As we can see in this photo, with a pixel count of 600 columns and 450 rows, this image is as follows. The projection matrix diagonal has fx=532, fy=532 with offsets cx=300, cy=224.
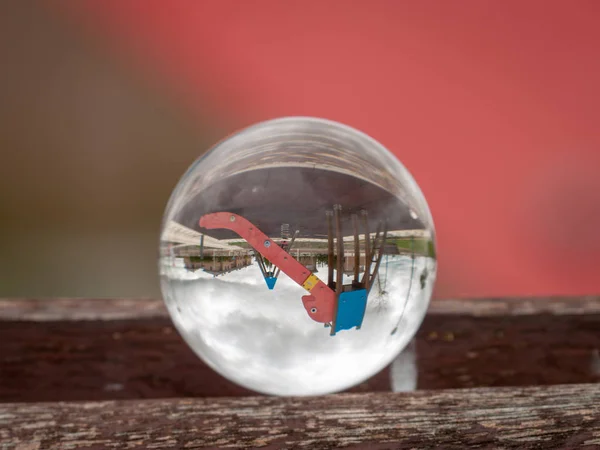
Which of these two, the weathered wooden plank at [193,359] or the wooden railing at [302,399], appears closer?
the wooden railing at [302,399]

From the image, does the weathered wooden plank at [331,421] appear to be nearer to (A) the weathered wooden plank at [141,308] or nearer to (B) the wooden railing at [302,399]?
(B) the wooden railing at [302,399]

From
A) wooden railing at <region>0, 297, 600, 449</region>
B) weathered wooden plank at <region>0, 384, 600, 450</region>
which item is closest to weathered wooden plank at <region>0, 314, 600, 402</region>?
wooden railing at <region>0, 297, 600, 449</region>

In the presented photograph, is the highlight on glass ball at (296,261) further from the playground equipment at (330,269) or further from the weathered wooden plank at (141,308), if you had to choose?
the weathered wooden plank at (141,308)

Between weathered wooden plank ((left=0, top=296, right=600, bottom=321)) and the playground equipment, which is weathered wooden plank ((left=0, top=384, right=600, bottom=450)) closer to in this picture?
the playground equipment

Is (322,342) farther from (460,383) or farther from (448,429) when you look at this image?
(460,383)

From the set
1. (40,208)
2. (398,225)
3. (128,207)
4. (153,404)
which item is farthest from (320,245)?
(40,208)

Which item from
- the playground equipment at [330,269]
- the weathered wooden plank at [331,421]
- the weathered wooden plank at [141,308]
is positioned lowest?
the weathered wooden plank at [331,421]

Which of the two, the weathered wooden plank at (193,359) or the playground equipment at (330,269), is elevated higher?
the playground equipment at (330,269)

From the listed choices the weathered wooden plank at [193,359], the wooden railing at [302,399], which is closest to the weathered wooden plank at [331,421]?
the wooden railing at [302,399]
